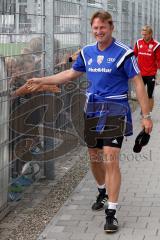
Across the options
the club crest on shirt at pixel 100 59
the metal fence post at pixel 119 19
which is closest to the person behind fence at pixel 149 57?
the metal fence post at pixel 119 19

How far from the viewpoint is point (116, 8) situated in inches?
522

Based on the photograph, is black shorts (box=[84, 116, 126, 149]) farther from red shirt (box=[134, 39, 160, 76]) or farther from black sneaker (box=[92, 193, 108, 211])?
red shirt (box=[134, 39, 160, 76])

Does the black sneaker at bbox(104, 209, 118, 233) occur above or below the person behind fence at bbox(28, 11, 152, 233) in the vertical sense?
below

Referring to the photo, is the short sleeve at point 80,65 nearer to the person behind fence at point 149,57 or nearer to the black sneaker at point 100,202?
the black sneaker at point 100,202

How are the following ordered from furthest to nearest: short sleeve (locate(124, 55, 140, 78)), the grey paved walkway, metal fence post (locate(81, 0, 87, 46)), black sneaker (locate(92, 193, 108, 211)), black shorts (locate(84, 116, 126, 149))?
metal fence post (locate(81, 0, 87, 46)), black sneaker (locate(92, 193, 108, 211)), black shorts (locate(84, 116, 126, 149)), short sleeve (locate(124, 55, 140, 78)), the grey paved walkway

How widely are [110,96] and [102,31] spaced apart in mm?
630

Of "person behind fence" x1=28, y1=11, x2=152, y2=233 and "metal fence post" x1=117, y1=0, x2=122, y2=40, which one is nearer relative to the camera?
"person behind fence" x1=28, y1=11, x2=152, y2=233

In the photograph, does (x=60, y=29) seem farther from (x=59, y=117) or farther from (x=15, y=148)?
(x=15, y=148)

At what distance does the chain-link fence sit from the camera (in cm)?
566

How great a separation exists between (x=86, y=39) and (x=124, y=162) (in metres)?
2.44

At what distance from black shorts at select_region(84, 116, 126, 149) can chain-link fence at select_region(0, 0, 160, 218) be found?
2.66 ft

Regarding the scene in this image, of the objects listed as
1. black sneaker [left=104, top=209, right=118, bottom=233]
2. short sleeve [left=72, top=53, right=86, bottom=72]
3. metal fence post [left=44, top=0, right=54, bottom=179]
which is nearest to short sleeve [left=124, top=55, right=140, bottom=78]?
short sleeve [left=72, top=53, right=86, bottom=72]

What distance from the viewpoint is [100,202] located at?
614 cm

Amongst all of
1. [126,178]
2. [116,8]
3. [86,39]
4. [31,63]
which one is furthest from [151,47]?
[31,63]
